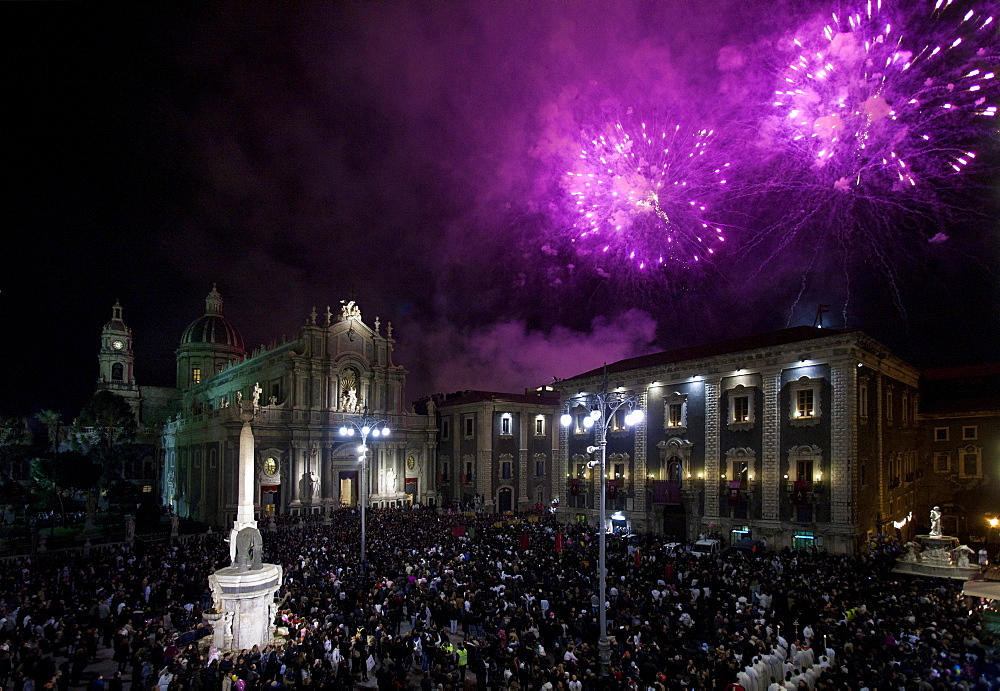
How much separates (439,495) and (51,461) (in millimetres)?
30373

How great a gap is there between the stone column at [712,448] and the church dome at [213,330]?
202ft

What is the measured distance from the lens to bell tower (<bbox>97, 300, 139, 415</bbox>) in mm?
72750

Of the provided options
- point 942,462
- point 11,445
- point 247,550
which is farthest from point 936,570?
point 11,445

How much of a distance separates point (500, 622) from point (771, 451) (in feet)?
70.6

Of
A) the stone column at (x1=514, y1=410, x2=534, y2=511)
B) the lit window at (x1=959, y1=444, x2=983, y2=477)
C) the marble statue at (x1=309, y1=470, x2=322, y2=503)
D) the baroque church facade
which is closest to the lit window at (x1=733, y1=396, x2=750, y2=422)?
the lit window at (x1=959, y1=444, x2=983, y2=477)

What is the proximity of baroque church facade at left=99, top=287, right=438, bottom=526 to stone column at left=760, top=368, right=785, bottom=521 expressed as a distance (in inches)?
1256

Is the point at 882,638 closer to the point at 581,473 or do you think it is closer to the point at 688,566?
the point at 688,566

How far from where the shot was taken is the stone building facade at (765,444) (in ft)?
102

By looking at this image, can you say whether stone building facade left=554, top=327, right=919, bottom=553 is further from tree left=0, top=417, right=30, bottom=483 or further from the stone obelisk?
tree left=0, top=417, right=30, bottom=483

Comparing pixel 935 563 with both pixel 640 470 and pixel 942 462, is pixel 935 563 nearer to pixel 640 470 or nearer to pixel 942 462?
pixel 640 470

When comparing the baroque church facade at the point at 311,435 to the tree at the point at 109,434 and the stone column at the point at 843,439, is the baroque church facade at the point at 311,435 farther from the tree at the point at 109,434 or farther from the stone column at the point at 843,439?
the stone column at the point at 843,439

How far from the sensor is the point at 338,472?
5278cm

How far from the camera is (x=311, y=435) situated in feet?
168

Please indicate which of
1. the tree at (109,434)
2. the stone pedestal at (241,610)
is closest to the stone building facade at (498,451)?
the tree at (109,434)
